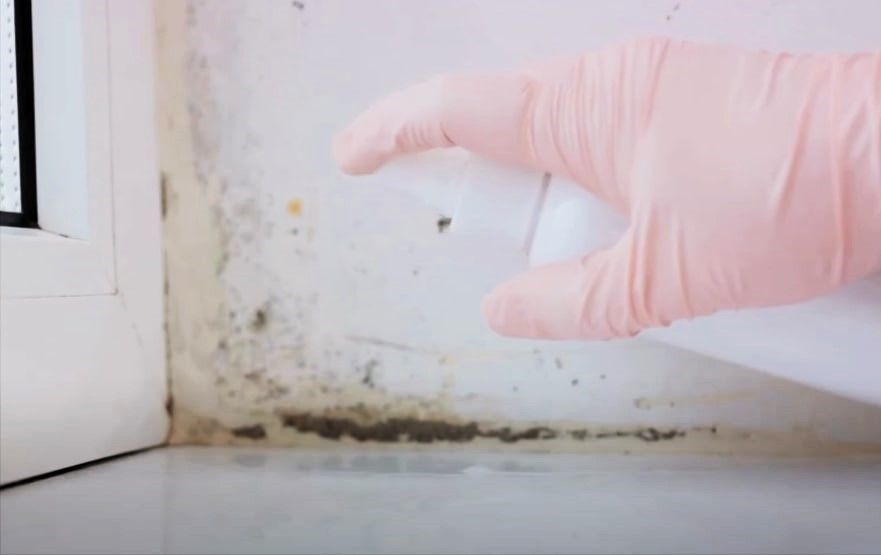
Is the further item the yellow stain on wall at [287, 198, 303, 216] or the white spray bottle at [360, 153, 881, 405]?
the yellow stain on wall at [287, 198, 303, 216]

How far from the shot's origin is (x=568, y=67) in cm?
44

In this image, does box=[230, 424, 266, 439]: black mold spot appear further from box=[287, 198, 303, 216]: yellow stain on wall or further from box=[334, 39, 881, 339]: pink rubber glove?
box=[334, 39, 881, 339]: pink rubber glove

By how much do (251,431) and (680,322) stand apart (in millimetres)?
361

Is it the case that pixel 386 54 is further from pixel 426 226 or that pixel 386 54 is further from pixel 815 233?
pixel 815 233

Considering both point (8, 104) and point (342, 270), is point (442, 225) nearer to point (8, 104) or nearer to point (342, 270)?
point (342, 270)

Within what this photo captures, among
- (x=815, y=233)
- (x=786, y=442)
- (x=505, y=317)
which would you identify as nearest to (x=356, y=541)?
(x=505, y=317)

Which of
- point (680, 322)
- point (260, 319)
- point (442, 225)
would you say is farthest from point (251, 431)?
point (680, 322)

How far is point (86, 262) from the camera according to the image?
1.90 ft

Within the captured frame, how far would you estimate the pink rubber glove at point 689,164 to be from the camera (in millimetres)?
376

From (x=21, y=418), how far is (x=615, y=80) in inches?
14.7

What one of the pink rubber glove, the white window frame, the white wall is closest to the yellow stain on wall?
the white wall

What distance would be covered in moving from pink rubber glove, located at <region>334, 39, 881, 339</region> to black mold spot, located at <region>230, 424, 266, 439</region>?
0.29m

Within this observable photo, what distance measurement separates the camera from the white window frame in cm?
50

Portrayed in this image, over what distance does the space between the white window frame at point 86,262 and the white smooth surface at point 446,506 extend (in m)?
0.03
